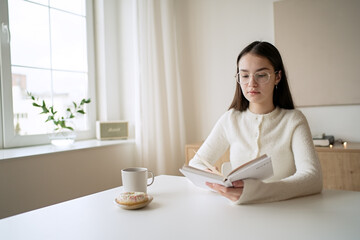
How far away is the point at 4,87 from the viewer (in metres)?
2.21

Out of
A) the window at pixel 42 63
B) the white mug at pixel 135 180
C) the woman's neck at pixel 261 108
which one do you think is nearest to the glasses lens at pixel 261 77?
the woman's neck at pixel 261 108

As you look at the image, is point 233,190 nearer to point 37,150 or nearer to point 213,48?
point 37,150

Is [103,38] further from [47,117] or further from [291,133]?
[291,133]

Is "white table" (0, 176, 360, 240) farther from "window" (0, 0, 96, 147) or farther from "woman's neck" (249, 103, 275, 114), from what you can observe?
"window" (0, 0, 96, 147)

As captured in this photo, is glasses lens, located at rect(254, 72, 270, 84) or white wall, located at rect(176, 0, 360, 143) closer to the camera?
glasses lens, located at rect(254, 72, 270, 84)

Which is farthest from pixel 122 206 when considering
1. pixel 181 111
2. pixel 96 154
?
pixel 181 111

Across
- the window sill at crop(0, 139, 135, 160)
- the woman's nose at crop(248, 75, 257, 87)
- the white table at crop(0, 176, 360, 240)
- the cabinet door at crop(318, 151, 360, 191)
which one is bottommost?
the cabinet door at crop(318, 151, 360, 191)

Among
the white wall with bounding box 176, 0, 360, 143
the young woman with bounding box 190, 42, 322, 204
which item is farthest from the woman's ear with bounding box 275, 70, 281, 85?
the white wall with bounding box 176, 0, 360, 143

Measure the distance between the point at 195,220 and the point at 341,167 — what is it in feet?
5.13

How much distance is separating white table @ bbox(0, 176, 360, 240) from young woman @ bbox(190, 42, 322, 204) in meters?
0.25

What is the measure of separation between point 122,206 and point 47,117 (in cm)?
190

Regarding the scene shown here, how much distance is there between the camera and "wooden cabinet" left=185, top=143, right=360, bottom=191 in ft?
6.33

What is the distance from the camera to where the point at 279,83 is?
141 cm

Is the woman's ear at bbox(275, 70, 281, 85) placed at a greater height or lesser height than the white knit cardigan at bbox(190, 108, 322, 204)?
greater
